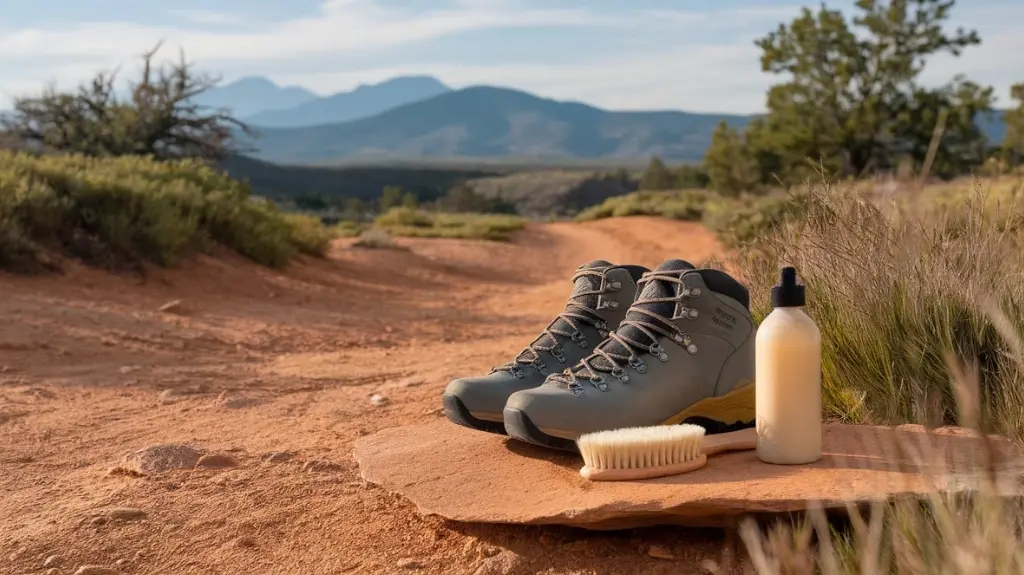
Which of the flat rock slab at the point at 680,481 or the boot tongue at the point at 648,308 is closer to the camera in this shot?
the flat rock slab at the point at 680,481

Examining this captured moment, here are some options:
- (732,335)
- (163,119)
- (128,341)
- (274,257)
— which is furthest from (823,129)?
(732,335)

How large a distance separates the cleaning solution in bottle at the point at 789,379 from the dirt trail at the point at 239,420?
1.16 ft

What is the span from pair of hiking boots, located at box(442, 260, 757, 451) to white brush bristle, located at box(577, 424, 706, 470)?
167 mm

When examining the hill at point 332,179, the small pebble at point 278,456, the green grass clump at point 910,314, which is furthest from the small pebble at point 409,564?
the hill at point 332,179

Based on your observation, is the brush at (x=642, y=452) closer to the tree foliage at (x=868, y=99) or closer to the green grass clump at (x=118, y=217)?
the green grass clump at (x=118, y=217)

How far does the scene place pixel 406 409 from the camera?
4.73 m

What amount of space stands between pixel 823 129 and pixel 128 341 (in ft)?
102

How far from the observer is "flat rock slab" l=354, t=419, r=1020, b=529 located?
92.1 inches

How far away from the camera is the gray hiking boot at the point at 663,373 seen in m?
2.79

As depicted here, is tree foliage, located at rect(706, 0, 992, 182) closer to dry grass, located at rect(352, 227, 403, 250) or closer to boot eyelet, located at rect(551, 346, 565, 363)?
dry grass, located at rect(352, 227, 403, 250)

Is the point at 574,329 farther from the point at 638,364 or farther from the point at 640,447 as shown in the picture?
the point at 640,447

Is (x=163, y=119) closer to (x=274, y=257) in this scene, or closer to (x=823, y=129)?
(x=274, y=257)

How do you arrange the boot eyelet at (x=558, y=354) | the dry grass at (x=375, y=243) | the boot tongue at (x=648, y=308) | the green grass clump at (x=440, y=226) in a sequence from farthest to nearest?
1. the green grass clump at (x=440, y=226)
2. the dry grass at (x=375, y=243)
3. the boot eyelet at (x=558, y=354)
4. the boot tongue at (x=648, y=308)

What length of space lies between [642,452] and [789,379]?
44 centimetres
